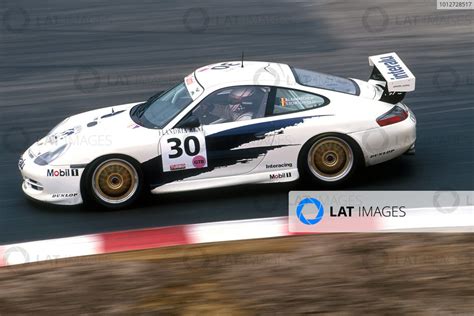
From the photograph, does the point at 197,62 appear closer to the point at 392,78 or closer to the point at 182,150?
the point at 392,78

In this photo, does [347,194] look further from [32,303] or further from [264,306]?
[32,303]

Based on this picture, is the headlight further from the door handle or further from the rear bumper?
the rear bumper

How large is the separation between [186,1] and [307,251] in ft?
32.4

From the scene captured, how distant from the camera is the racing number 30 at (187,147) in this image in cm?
948

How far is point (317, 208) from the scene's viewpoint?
8695 millimetres

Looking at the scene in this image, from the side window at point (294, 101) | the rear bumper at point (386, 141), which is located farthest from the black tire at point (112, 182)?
the rear bumper at point (386, 141)

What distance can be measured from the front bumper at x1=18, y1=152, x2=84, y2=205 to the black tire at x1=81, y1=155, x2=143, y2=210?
0.29 ft

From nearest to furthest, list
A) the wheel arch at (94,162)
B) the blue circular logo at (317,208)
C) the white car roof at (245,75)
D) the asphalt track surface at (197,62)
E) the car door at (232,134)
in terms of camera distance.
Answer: the blue circular logo at (317,208) < the wheel arch at (94,162) < the car door at (232,134) < the asphalt track surface at (197,62) < the white car roof at (245,75)

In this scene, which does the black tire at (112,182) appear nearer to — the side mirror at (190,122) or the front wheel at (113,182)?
the front wheel at (113,182)

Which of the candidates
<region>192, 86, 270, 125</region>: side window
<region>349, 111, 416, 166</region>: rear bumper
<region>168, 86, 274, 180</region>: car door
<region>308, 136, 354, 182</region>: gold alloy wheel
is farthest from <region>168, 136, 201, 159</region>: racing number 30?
<region>349, 111, 416, 166</region>: rear bumper

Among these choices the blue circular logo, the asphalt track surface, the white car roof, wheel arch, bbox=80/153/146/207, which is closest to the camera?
the blue circular logo

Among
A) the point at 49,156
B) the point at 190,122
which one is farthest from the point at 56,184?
the point at 190,122

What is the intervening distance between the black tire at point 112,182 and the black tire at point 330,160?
1750mm

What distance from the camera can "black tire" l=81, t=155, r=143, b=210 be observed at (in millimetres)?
9430
